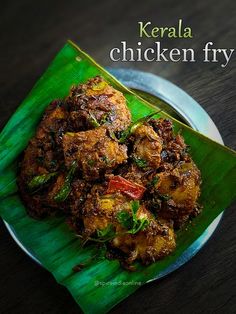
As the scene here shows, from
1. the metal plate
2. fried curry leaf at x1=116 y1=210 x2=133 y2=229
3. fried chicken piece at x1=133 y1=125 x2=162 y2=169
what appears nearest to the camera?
fried curry leaf at x1=116 y1=210 x2=133 y2=229

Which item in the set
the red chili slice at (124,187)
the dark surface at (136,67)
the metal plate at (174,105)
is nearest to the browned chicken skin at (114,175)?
the red chili slice at (124,187)

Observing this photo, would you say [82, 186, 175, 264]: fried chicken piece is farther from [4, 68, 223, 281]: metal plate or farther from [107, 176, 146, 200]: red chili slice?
[4, 68, 223, 281]: metal plate

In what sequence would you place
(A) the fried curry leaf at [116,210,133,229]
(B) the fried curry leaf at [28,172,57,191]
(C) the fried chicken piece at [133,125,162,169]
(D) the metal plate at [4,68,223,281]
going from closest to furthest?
1. (A) the fried curry leaf at [116,210,133,229]
2. (C) the fried chicken piece at [133,125,162,169]
3. (B) the fried curry leaf at [28,172,57,191]
4. (D) the metal plate at [4,68,223,281]

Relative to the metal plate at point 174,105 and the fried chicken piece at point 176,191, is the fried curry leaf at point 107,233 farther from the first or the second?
the metal plate at point 174,105

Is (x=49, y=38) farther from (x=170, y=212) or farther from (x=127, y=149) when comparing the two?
(x=170, y=212)

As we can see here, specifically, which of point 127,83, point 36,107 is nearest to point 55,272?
point 36,107

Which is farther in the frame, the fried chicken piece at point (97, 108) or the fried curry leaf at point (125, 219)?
the fried chicken piece at point (97, 108)

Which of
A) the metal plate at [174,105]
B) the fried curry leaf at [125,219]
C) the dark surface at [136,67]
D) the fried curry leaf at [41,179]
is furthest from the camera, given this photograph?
the dark surface at [136,67]

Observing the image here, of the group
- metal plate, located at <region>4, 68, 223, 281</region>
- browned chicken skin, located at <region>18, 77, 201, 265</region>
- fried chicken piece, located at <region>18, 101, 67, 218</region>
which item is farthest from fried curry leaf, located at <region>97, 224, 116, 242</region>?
metal plate, located at <region>4, 68, 223, 281</region>
